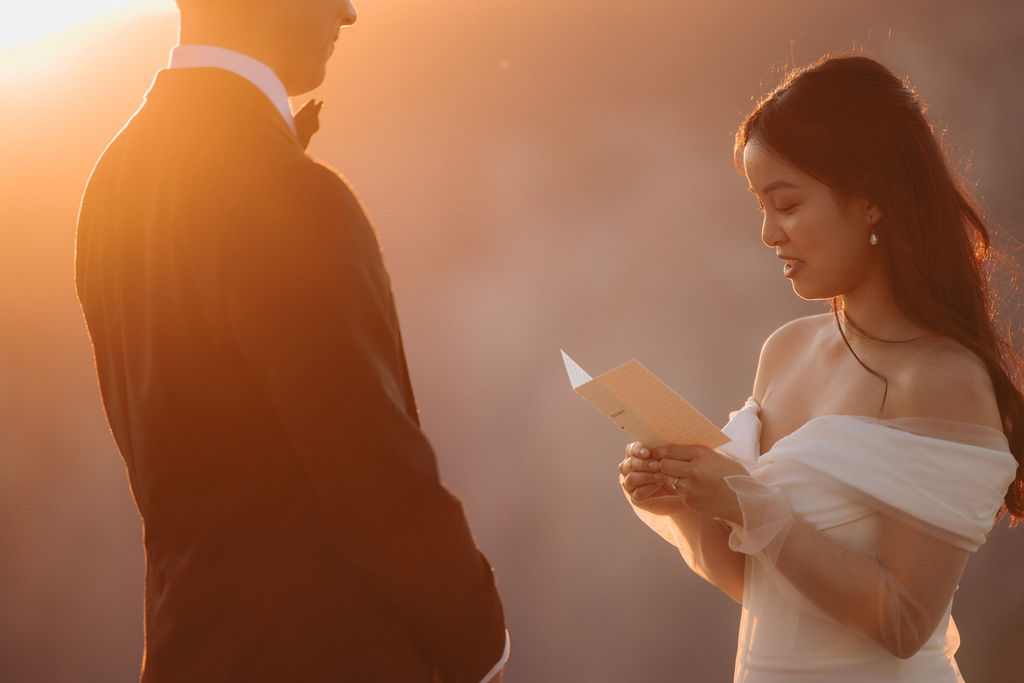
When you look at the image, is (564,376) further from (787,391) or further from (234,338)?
(234,338)

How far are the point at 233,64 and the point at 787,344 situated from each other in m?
1.18

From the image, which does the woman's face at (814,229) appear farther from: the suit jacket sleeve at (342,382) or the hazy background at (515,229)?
the hazy background at (515,229)

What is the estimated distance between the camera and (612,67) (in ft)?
11.0

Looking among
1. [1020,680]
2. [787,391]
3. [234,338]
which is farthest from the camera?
[1020,680]

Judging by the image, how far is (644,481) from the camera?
1.31 metres

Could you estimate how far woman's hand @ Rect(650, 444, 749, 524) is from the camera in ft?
4.06

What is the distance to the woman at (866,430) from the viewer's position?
1.22m

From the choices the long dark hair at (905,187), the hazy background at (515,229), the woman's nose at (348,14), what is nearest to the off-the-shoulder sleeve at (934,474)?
the long dark hair at (905,187)

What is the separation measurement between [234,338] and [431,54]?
9.16ft

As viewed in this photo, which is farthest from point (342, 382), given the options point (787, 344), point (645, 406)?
point (787, 344)

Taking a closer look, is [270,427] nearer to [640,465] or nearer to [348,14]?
[348,14]

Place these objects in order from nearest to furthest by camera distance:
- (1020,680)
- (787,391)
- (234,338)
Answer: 1. (234,338)
2. (787,391)
3. (1020,680)

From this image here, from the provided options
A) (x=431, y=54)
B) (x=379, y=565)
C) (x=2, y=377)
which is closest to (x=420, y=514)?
(x=379, y=565)

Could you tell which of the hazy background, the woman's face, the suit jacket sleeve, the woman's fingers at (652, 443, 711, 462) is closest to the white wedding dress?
the woman's fingers at (652, 443, 711, 462)
